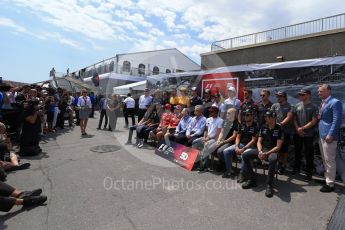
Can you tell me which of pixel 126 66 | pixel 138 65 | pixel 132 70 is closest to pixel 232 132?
pixel 132 70

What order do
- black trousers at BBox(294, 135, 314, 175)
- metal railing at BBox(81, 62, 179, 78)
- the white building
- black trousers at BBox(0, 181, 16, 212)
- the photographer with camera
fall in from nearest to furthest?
black trousers at BBox(0, 181, 16, 212), black trousers at BBox(294, 135, 314, 175), the photographer with camera, the white building, metal railing at BBox(81, 62, 179, 78)

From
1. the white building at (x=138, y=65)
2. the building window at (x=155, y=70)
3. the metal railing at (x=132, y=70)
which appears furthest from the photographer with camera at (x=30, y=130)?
the building window at (x=155, y=70)

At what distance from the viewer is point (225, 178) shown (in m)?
5.42

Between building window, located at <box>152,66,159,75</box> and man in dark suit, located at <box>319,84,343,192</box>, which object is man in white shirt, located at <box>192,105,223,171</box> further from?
building window, located at <box>152,66,159,75</box>

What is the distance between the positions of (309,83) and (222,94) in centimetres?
271

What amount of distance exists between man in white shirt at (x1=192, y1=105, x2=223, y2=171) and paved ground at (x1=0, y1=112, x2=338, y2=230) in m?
0.38

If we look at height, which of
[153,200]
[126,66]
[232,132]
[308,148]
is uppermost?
[126,66]

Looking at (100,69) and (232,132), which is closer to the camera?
(232,132)

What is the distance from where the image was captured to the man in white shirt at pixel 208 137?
5969 millimetres

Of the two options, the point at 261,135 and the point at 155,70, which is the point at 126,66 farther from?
the point at 261,135

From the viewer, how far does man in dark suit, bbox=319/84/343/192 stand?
4.66m

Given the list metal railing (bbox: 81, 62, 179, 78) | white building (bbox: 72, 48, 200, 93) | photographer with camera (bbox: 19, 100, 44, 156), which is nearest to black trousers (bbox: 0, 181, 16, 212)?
photographer with camera (bbox: 19, 100, 44, 156)

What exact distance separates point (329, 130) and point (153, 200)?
328 cm

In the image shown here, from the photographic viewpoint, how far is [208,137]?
6309 mm
